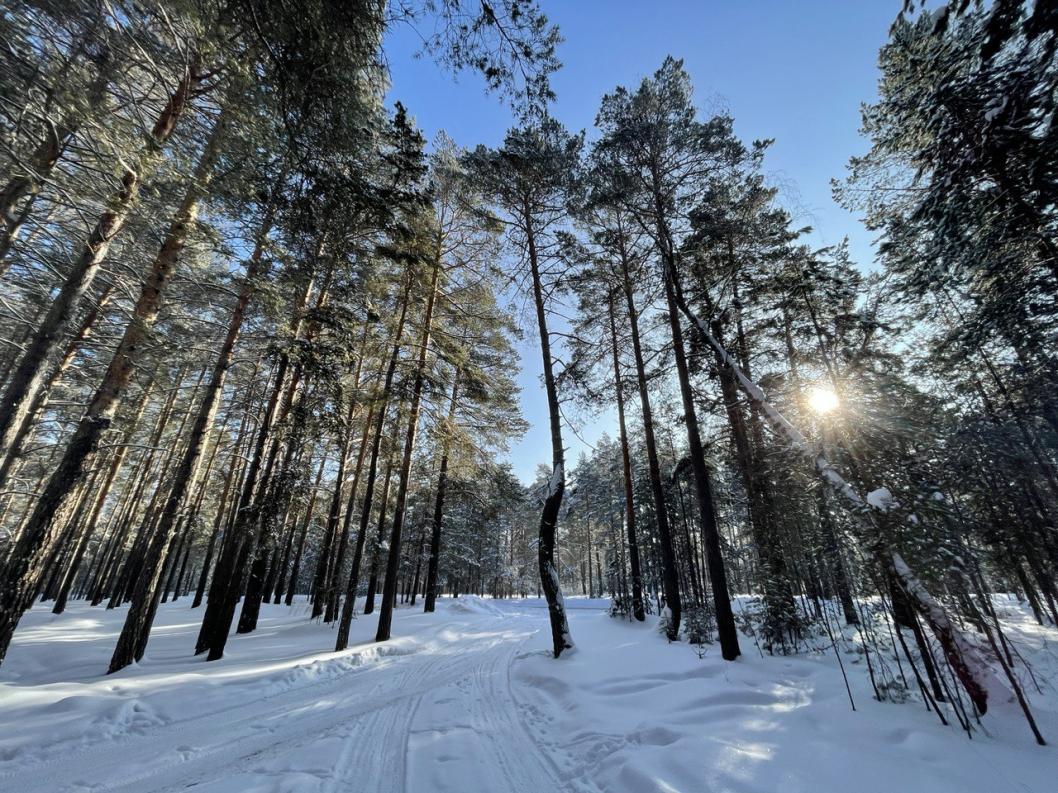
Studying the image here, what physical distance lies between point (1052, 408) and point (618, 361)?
1125 centimetres

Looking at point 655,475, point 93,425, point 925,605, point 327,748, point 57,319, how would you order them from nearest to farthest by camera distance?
point 327,748 < point 925,605 < point 57,319 < point 93,425 < point 655,475

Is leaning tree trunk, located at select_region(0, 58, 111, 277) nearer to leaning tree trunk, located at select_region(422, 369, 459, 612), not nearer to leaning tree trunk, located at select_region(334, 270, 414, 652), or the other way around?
leaning tree trunk, located at select_region(334, 270, 414, 652)

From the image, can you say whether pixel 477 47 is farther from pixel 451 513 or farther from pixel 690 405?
pixel 451 513

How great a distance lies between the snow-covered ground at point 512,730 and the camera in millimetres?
3117

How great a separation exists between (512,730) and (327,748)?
197 centimetres

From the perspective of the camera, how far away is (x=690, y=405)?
7680 mm

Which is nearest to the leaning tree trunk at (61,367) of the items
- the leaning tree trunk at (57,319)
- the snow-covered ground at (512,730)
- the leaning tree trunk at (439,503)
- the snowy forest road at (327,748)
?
the leaning tree trunk at (57,319)

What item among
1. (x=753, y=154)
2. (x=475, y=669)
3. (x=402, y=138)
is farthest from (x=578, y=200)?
(x=475, y=669)

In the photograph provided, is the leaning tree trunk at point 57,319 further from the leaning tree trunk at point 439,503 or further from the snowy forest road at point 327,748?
the leaning tree trunk at point 439,503

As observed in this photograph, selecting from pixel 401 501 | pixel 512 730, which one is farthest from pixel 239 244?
pixel 512 730

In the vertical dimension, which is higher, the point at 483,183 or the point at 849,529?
the point at 483,183

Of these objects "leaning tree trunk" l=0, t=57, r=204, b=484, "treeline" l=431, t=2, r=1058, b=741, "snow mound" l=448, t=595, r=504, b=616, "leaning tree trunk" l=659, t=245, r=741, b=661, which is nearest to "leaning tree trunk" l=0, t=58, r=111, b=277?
"leaning tree trunk" l=0, t=57, r=204, b=484

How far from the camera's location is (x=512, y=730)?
175 inches

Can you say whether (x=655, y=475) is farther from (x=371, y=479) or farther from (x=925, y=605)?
(x=371, y=479)
